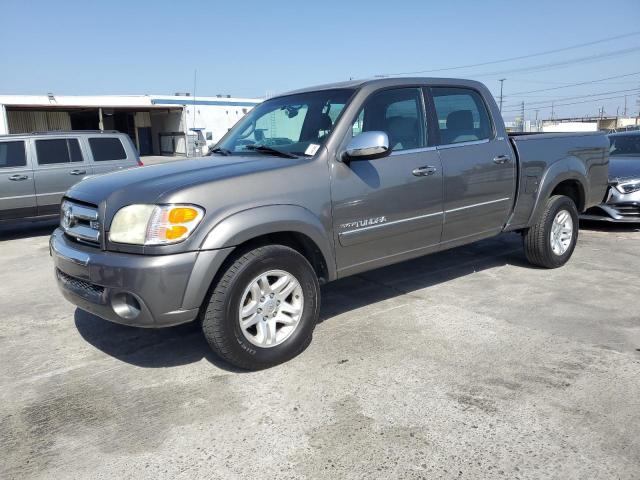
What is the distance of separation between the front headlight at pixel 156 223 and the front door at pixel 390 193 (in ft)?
3.55

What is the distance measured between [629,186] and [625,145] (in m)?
2.15

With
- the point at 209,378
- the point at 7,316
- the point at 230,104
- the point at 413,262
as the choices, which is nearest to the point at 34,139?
the point at 7,316

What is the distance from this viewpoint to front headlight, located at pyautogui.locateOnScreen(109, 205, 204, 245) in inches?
121

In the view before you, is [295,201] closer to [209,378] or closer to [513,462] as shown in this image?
[209,378]

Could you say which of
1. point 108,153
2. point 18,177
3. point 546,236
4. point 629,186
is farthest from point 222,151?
point 629,186

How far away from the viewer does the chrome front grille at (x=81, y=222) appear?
132 inches

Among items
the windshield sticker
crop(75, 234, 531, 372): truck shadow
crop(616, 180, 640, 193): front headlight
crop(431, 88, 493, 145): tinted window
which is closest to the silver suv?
crop(75, 234, 531, 372): truck shadow

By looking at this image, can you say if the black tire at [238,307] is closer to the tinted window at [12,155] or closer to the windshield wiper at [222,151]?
the windshield wiper at [222,151]

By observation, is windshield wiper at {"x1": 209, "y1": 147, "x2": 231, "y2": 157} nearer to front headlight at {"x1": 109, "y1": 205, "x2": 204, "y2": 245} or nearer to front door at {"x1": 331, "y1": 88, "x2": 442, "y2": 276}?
front door at {"x1": 331, "y1": 88, "x2": 442, "y2": 276}

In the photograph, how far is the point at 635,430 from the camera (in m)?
2.71

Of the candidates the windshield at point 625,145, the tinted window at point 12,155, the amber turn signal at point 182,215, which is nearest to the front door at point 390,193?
the amber turn signal at point 182,215

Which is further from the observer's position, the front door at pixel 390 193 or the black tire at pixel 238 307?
the front door at pixel 390 193

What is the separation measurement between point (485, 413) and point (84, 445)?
7.02ft

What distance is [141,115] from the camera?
40.1 meters
